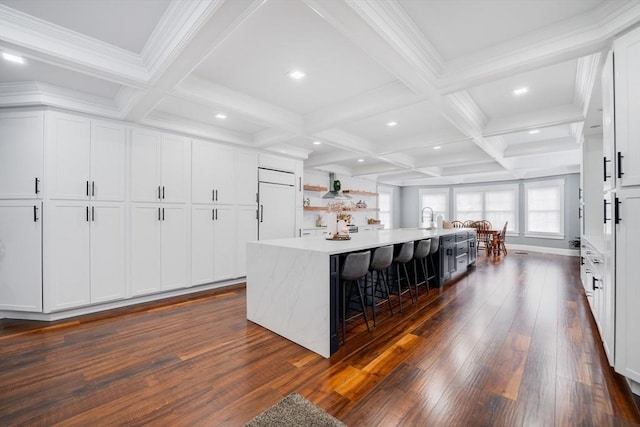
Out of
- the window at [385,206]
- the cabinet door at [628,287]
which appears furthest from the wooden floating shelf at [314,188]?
the cabinet door at [628,287]

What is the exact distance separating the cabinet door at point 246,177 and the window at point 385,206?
19.8 feet

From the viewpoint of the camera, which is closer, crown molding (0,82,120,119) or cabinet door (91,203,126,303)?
crown molding (0,82,120,119)

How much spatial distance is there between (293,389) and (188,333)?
1480 mm

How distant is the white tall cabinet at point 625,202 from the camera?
1.78m

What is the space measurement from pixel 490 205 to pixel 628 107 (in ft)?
28.1

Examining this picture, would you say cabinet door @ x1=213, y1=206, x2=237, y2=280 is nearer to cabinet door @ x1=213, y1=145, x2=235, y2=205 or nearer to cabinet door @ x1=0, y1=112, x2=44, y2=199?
cabinet door @ x1=213, y1=145, x2=235, y2=205

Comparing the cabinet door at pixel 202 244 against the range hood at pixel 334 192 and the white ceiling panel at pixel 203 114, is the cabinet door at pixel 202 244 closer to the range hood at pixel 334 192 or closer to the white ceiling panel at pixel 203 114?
the white ceiling panel at pixel 203 114

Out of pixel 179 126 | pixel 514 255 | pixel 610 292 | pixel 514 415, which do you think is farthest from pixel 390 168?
pixel 514 415

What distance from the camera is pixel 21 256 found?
3125mm

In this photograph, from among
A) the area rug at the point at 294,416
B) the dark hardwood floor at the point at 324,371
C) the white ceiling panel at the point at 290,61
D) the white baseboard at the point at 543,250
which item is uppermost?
the white ceiling panel at the point at 290,61

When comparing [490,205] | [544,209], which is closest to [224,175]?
[490,205]

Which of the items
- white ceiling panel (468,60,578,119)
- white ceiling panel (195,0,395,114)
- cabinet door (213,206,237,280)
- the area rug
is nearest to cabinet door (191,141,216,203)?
cabinet door (213,206,237,280)

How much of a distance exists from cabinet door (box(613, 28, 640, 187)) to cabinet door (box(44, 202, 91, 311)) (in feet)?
16.6

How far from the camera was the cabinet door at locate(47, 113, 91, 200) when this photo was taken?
Answer: 316 cm
